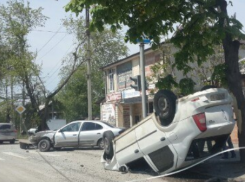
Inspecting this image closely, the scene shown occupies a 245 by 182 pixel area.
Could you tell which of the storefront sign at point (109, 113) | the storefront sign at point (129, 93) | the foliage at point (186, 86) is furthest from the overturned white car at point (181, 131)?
the storefront sign at point (109, 113)

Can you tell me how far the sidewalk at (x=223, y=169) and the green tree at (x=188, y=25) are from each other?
470 millimetres

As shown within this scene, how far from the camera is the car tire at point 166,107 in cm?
1057

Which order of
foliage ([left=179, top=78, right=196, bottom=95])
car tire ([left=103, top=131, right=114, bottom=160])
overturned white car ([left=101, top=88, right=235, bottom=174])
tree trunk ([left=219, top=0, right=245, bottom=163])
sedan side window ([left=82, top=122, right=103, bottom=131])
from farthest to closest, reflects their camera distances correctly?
sedan side window ([left=82, top=122, right=103, bottom=131]), car tire ([left=103, top=131, right=114, bottom=160]), foliage ([left=179, top=78, right=196, bottom=95]), tree trunk ([left=219, top=0, right=245, bottom=163]), overturned white car ([left=101, top=88, right=235, bottom=174])

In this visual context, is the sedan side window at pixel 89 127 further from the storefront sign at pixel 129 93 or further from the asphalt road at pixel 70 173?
the storefront sign at pixel 129 93

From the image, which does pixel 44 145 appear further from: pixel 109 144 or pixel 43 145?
pixel 109 144

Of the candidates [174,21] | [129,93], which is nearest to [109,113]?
[129,93]

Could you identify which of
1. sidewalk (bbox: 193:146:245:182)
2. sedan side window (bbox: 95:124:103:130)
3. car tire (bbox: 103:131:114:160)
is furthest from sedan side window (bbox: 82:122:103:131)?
sidewalk (bbox: 193:146:245:182)

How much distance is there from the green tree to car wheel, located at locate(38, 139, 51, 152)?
1054 cm

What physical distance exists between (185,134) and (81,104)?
47.6m

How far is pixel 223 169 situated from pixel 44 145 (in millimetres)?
11331

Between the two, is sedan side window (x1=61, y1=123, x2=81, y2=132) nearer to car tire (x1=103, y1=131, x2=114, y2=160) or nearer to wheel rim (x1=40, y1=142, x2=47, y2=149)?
wheel rim (x1=40, y1=142, x2=47, y2=149)

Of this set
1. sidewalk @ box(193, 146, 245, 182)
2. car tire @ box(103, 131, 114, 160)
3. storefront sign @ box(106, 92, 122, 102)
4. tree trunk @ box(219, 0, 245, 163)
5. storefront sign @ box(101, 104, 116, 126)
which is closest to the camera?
sidewalk @ box(193, 146, 245, 182)

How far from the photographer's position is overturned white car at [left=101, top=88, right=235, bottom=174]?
10.2 metres

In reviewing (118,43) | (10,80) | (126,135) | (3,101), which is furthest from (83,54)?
(126,135)
